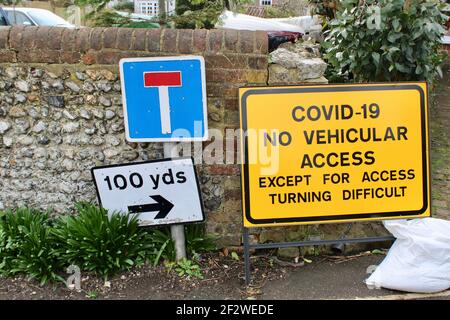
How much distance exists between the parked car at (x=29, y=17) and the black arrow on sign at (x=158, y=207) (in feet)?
22.8

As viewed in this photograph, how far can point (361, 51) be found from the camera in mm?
4285

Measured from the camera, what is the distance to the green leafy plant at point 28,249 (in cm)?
343

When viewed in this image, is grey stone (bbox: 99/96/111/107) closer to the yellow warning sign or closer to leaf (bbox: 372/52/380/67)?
the yellow warning sign

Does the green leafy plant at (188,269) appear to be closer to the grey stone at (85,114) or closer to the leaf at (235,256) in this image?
the leaf at (235,256)

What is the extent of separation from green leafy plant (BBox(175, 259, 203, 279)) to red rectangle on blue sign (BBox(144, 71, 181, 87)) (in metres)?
1.29

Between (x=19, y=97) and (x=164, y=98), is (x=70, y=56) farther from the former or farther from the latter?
(x=164, y=98)

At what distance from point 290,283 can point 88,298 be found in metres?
1.39

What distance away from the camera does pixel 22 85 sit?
11.9 ft

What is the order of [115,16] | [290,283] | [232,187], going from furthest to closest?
1. [115,16]
2. [232,187]
3. [290,283]

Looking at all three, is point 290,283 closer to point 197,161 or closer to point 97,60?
point 197,161

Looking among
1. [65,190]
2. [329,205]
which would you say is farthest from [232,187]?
[65,190]

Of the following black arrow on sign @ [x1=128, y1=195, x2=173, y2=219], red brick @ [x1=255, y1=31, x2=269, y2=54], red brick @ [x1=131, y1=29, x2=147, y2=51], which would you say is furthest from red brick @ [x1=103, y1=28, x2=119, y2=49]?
black arrow on sign @ [x1=128, y1=195, x2=173, y2=219]

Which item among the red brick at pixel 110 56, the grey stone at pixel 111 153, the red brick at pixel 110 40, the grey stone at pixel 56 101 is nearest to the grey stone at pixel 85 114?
the grey stone at pixel 56 101

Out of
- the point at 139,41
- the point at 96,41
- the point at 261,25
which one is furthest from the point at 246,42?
the point at 261,25
